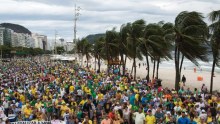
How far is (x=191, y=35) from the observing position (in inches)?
1150

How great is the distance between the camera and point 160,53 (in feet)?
120

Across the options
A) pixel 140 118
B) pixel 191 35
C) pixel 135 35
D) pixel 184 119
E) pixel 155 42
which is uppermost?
→ pixel 191 35

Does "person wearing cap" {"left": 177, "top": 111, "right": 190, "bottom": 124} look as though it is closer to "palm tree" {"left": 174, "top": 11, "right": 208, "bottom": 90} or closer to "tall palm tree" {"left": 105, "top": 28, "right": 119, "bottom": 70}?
"palm tree" {"left": 174, "top": 11, "right": 208, "bottom": 90}

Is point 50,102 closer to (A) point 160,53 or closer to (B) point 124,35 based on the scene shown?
(A) point 160,53

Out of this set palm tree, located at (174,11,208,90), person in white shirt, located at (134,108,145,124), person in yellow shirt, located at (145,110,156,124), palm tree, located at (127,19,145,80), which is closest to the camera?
person in yellow shirt, located at (145,110,156,124)

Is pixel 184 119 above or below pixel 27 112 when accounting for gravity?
above

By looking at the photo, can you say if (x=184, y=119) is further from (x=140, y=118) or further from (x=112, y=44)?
(x=112, y=44)

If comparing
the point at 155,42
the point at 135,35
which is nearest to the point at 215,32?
the point at 155,42

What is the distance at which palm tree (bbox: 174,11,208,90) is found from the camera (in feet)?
94.1

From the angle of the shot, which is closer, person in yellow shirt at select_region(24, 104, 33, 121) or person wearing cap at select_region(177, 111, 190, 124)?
person wearing cap at select_region(177, 111, 190, 124)

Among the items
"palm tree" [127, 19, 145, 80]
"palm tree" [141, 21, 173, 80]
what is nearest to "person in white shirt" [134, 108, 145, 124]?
"palm tree" [141, 21, 173, 80]

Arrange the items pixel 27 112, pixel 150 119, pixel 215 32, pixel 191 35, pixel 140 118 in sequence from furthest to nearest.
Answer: pixel 191 35 → pixel 215 32 → pixel 27 112 → pixel 140 118 → pixel 150 119

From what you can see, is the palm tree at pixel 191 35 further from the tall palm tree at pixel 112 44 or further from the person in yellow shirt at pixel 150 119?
the tall palm tree at pixel 112 44

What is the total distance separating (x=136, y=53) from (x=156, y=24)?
4242 mm
